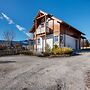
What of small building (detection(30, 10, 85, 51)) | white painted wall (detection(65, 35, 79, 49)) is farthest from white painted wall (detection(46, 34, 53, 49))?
white painted wall (detection(65, 35, 79, 49))

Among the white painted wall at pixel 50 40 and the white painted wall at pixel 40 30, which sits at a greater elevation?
the white painted wall at pixel 40 30

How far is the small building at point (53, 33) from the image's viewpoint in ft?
84.4

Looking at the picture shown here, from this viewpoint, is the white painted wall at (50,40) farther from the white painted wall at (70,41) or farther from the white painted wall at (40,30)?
the white painted wall at (70,41)

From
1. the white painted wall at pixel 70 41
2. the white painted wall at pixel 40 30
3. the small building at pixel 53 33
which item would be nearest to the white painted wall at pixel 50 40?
the small building at pixel 53 33

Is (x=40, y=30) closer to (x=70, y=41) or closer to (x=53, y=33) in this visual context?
(x=53, y=33)

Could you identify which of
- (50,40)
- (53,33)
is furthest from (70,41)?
(50,40)

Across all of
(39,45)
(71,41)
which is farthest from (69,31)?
(39,45)

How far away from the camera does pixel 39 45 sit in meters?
30.2

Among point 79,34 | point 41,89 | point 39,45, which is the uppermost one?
point 79,34

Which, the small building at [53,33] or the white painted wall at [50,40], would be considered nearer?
the small building at [53,33]

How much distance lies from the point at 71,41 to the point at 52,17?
547 centimetres

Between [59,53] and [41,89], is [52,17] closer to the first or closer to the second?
[59,53]

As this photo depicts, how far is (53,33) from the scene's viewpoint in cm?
2686

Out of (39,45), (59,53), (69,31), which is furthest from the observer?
(39,45)
